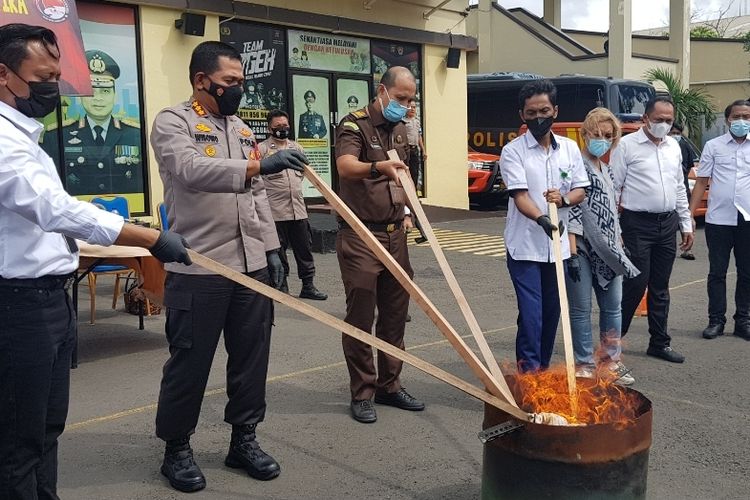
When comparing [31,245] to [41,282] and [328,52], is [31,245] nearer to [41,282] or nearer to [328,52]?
[41,282]

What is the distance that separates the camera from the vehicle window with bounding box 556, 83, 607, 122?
1822cm

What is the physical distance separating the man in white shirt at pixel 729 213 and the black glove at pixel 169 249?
17.1ft

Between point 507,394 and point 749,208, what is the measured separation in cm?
468

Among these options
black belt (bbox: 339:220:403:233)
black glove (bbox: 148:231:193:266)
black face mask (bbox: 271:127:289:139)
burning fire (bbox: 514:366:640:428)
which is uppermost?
black face mask (bbox: 271:127:289:139)

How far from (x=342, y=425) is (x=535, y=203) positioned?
1.77 metres

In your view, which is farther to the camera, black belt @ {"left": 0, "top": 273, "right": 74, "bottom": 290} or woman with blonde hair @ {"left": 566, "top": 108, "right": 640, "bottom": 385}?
woman with blonde hair @ {"left": 566, "top": 108, "right": 640, "bottom": 385}

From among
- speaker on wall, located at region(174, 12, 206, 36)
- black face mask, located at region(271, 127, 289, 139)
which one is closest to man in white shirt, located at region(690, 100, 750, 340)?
black face mask, located at region(271, 127, 289, 139)

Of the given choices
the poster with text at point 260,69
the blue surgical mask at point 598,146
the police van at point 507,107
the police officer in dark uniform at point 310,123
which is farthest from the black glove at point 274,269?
the police van at point 507,107

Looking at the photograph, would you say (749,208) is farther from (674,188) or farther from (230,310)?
(230,310)

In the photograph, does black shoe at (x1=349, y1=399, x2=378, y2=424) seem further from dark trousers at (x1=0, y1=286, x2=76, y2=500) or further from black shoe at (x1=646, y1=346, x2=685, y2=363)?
black shoe at (x1=646, y1=346, x2=685, y2=363)

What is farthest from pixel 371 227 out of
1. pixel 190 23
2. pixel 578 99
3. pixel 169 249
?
pixel 578 99

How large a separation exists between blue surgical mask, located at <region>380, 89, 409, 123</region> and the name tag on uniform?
4.04 feet

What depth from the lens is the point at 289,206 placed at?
8.58 meters

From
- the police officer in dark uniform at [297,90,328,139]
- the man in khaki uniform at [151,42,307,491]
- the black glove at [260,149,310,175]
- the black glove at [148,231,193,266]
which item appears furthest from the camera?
the police officer in dark uniform at [297,90,328,139]
